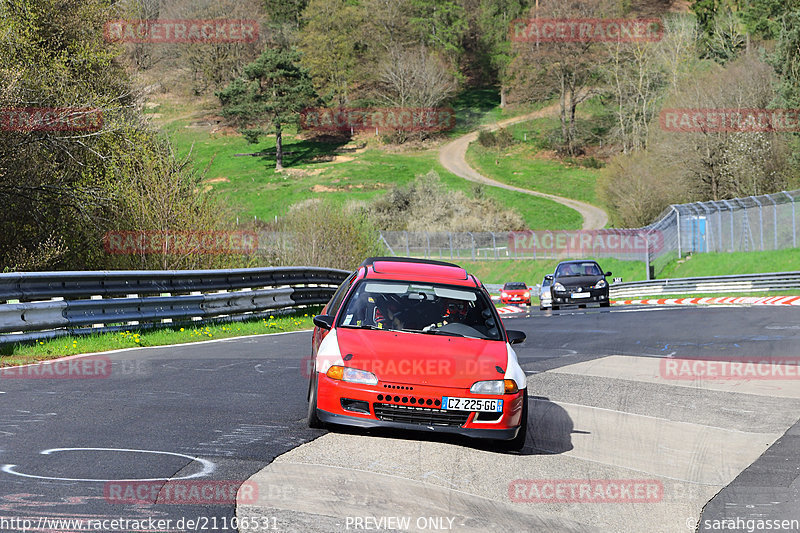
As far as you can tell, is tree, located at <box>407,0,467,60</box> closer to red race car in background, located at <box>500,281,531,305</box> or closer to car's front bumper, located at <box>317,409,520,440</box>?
red race car in background, located at <box>500,281,531,305</box>

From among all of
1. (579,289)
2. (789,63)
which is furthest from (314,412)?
(789,63)

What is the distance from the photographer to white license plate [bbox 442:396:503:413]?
7391 mm

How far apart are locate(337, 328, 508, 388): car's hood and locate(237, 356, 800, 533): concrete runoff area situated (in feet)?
1.75

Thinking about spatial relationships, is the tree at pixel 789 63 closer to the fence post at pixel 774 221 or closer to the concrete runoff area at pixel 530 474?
the fence post at pixel 774 221

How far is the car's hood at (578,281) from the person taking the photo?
3042 centimetres

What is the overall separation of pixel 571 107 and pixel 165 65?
5164 cm

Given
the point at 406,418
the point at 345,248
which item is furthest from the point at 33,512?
the point at 345,248

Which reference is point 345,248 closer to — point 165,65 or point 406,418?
point 406,418

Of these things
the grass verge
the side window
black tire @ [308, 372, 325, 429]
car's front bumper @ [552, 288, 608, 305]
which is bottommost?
the grass verge

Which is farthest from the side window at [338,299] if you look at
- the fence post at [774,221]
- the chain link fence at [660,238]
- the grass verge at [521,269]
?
the grass verge at [521,269]

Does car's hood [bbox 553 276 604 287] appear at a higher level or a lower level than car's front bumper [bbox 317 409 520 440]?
lower

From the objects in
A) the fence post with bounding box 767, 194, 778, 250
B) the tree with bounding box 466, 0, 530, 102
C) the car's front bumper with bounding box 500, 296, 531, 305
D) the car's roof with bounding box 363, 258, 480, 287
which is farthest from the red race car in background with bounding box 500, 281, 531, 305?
the tree with bounding box 466, 0, 530, 102

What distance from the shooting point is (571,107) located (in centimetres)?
10688

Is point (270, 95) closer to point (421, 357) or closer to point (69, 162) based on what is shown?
point (69, 162)
